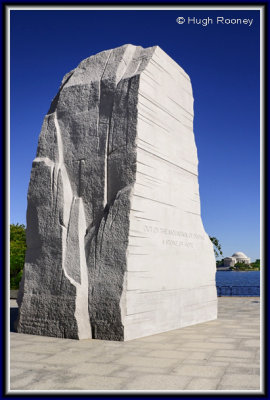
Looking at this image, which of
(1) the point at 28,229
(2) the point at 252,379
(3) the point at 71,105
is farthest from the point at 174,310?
(3) the point at 71,105

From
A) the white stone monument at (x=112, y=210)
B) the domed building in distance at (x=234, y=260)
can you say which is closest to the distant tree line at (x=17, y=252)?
the white stone monument at (x=112, y=210)

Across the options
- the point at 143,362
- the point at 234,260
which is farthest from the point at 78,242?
the point at 234,260

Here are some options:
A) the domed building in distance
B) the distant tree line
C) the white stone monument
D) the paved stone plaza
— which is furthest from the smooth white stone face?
the domed building in distance

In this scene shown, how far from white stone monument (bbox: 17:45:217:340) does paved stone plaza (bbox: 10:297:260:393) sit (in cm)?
48

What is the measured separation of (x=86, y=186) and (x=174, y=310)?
2.57 metres

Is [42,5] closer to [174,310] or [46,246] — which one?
[46,246]

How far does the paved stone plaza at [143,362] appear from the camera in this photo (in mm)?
3920

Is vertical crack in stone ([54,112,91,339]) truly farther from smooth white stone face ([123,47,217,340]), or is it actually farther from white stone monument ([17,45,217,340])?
smooth white stone face ([123,47,217,340])

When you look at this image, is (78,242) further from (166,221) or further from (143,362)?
(143,362)

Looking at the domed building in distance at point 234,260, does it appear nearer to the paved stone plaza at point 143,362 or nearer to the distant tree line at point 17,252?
the distant tree line at point 17,252

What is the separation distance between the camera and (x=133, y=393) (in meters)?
3.32

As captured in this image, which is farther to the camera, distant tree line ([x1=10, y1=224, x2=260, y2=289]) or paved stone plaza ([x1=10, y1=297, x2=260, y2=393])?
distant tree line ([x1=10, y1=224, x2=260, y2=289])

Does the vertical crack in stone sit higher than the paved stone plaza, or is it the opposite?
the vertical crack in stone

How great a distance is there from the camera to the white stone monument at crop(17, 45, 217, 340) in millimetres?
6426
